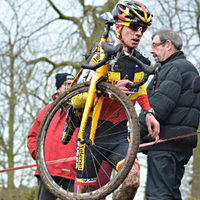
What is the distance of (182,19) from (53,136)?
20.8 ft

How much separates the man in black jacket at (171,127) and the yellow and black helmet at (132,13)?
78cm

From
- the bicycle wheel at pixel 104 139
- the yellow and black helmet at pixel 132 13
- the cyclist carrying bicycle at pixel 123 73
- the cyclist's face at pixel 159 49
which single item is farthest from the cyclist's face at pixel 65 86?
the yellow and black helmet at pixel 132 13

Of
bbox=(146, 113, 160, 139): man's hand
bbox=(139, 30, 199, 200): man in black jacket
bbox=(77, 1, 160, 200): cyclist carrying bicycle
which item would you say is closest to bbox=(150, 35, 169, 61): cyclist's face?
bbox=(139, 30, 199, 200): man in black jacket

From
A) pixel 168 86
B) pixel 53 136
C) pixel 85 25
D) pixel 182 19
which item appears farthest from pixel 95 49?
pixel 182 19

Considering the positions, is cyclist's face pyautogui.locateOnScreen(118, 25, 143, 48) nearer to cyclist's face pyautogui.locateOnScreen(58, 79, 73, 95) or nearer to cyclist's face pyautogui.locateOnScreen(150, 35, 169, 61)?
cyclist's face pyautogui.locateOnScreen(150, 35, 169, 61)

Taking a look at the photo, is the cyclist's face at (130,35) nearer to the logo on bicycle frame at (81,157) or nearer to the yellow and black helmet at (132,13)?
the yellow and black helmet at (132,13)

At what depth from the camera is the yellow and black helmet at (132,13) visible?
322 cm

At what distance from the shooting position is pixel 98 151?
3254 mm

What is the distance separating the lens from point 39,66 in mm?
9789

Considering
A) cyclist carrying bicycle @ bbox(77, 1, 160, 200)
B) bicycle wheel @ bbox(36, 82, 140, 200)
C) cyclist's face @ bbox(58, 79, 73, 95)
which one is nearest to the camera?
bicycle wheel @ bbox(36, 82, 140, 200)

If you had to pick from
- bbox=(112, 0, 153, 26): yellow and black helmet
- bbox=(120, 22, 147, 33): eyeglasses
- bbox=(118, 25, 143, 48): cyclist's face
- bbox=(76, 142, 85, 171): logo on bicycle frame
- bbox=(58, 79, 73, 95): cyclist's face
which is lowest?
bbox=(76, 142, 85, 171): logo on bicycle frame

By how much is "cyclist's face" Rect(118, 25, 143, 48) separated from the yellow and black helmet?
3.4 inches

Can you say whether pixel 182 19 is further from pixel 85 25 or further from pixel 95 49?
pixel 95 49

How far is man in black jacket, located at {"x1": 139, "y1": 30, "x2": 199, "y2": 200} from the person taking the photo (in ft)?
12.4
